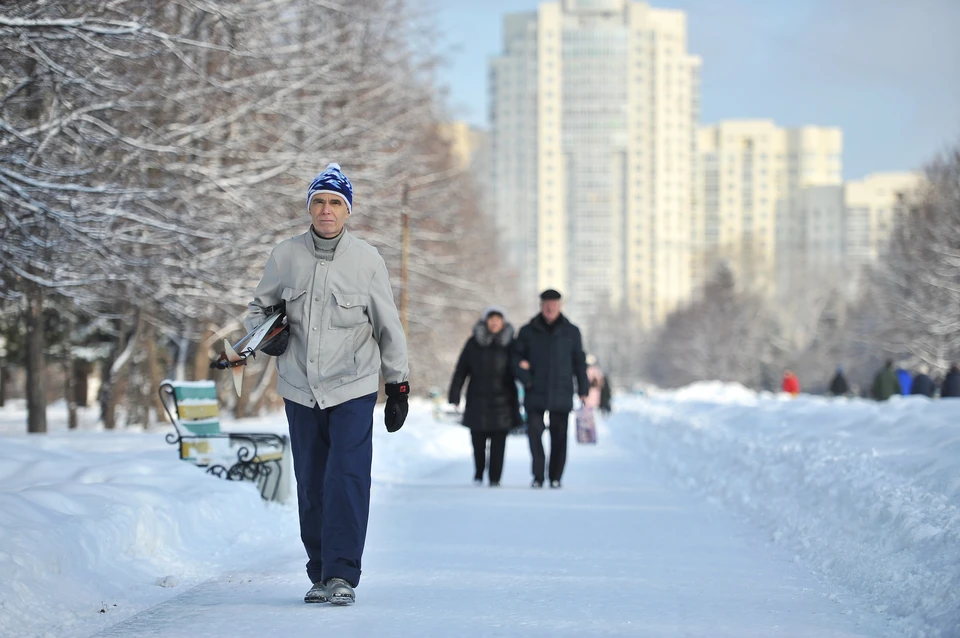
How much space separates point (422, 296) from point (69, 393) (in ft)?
35.4

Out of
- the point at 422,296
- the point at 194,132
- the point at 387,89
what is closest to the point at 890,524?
the point at 194,132

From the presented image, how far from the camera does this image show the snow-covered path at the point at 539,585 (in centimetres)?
629

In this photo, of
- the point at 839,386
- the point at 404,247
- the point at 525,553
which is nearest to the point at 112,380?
the point at 404,247

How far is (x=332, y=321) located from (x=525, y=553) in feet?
9.45

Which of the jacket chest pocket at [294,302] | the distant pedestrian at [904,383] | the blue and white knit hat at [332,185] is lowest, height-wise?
the distant pedestrian at [904,383]

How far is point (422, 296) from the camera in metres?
38.5

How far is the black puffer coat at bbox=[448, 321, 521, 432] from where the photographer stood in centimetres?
1518

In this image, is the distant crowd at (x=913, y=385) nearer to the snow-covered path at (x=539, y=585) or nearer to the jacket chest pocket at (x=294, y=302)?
the snow-covered path at (x=539, y=585)

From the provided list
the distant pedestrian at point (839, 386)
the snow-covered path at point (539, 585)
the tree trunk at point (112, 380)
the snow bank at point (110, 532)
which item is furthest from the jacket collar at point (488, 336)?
the distant pedestrian at point (839, 386)

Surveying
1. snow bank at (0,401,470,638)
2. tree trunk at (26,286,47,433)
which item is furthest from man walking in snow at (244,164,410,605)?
tree trunk at (26,286,47,433)

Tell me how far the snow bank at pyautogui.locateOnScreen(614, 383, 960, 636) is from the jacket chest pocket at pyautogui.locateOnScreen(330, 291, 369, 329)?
2999mm

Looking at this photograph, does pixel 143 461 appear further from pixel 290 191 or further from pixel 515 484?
pixel 290 191

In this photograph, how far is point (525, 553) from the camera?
9086 millimetres

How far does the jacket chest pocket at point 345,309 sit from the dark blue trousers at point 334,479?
402 mm
